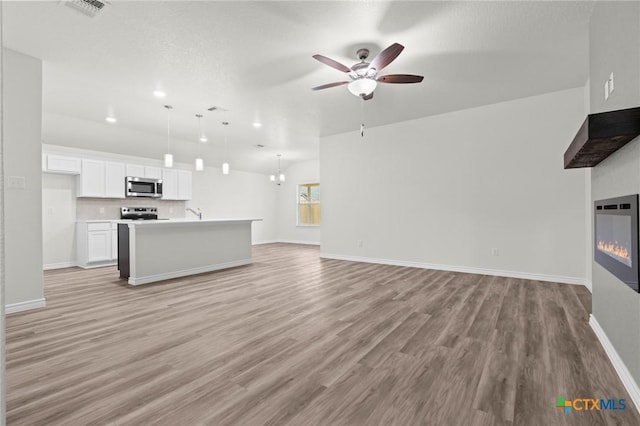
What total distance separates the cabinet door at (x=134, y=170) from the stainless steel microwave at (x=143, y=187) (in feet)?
0.35

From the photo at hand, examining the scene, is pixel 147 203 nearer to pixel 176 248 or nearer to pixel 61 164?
pixel 61 164

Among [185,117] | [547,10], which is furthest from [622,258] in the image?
[185,117]

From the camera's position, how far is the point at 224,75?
12.4 feet

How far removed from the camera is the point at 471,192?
5.01 metres

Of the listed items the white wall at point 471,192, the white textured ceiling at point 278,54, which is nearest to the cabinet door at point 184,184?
the white textured ceiling at point 278,54

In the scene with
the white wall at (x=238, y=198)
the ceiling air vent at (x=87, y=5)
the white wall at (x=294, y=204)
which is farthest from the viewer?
the white wall at (x=294, y=204)

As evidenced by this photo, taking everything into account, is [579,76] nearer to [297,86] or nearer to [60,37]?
[297,86]

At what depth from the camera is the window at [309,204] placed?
10.0 metres

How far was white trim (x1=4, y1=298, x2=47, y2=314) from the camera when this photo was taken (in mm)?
3115

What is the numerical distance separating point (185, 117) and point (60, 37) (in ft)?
7.83

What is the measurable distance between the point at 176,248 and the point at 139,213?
9.12 ft

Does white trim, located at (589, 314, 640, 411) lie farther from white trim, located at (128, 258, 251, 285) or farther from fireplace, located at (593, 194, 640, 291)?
white trim, located at (128, 258, 251, 285)

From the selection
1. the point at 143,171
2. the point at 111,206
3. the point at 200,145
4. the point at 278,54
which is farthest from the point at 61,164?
the point at 278,54

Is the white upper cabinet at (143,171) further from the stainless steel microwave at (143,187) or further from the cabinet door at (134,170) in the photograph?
the stainless steel microwave at (143,187)
